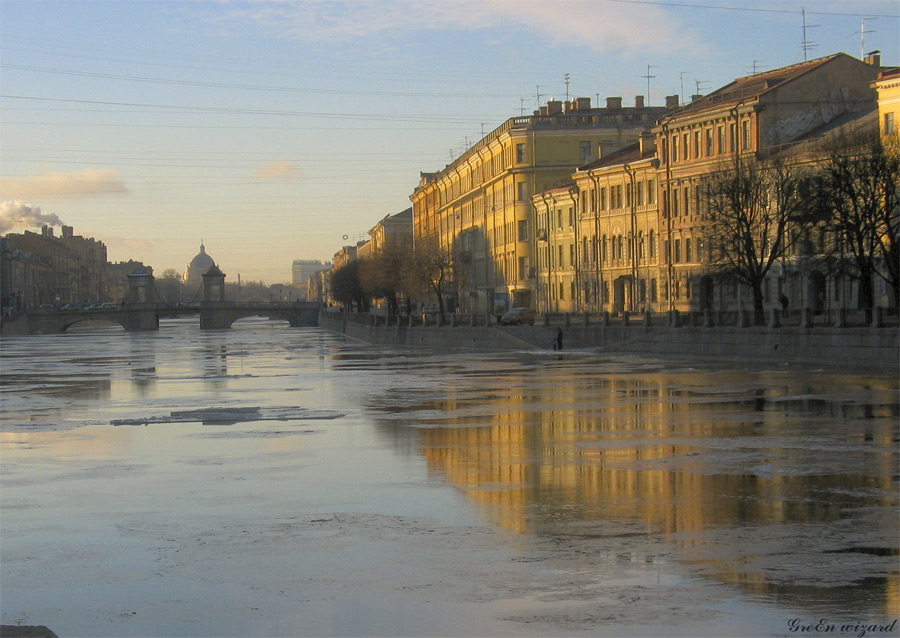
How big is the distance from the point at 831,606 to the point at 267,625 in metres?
3.92

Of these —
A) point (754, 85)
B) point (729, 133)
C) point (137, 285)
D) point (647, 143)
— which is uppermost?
point (754, 85)

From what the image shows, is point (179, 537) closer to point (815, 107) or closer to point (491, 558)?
point (491, 558)

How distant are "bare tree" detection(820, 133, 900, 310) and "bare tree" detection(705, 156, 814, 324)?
3609 millimetres

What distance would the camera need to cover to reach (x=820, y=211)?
152ft

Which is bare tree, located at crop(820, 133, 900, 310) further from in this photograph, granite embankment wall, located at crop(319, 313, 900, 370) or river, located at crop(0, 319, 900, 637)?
river, located at crop(0, 319, 900, 637)

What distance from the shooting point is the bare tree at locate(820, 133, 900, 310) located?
43594mm

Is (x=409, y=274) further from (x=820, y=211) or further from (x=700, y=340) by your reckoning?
(x=820, y=211)

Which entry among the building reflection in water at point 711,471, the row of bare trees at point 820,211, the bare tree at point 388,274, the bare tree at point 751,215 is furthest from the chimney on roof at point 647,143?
the building reflection in water at point 711,471

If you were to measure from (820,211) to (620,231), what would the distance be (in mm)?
33470

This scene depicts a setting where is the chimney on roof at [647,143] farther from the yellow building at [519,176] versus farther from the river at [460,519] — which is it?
the river at [460,519]

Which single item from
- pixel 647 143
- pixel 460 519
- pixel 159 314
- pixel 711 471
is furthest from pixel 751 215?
pixel 159 314

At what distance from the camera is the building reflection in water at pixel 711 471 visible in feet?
34.1

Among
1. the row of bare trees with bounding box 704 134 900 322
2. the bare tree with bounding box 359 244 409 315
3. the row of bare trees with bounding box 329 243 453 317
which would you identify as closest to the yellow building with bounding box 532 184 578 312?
the row of bare trees with bounding box 329 243 453 317

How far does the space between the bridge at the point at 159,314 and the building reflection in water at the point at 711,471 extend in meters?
122
